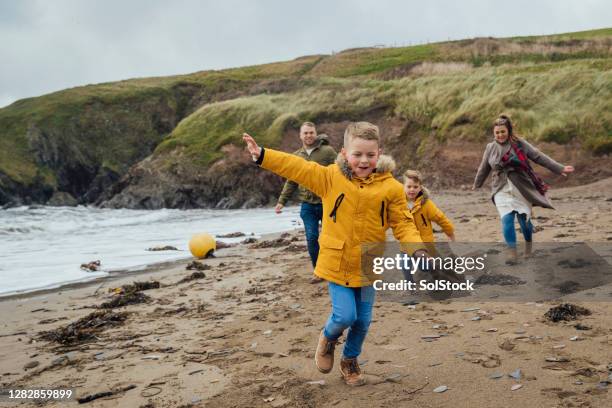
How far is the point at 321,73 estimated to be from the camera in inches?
2437

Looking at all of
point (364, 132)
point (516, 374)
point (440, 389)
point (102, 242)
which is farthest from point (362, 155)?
point (102, 242)

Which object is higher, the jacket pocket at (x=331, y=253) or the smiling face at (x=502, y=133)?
the smiling face at (x=502, y=133)

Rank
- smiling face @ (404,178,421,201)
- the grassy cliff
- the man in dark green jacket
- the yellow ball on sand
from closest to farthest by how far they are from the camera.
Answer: smiling face @ (404,178,421,201) → the man in dark green jacket → the yellow ball on sand → the grassy cliff

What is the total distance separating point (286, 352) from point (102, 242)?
11.4 metres

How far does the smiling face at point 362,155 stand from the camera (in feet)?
13.2

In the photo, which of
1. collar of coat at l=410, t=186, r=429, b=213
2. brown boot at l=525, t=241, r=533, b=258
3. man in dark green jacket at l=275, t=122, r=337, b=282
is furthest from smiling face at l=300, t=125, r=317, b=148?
brown boot at l=525, t=241, r=533, b=258

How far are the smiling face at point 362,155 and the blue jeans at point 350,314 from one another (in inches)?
35.6

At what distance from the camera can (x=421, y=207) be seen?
6.79 metres

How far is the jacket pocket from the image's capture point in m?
4.07

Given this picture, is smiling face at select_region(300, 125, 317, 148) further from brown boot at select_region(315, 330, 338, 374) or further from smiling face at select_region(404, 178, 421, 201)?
brown boot at select_region(315, 330, 338, 374)

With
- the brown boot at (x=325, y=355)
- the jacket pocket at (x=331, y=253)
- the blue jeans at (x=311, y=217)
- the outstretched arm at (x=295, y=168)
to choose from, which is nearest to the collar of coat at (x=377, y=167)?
the outstretched arm at (x=295, y=168)

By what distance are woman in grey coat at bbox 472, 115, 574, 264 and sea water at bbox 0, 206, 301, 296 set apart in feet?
22.1

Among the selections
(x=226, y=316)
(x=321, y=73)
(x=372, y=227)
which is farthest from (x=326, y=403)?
(x=321, y=73)

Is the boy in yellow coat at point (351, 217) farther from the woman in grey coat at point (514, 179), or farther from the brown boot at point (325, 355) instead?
the woman in grey coat at point (514, 179)
